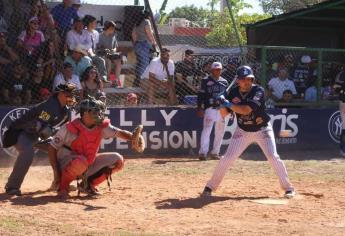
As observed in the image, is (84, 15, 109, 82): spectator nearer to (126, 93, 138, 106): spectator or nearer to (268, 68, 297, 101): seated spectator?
(126, 93, 138, 106): spectator

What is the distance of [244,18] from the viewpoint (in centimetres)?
3700

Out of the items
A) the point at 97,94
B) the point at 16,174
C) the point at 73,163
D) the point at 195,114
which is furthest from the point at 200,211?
the point at 195,114

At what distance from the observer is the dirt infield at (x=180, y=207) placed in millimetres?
6805

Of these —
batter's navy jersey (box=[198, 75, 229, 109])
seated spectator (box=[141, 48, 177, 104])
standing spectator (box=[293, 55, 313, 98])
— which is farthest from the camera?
standing spectator (box=[293, 55, 313, 98])

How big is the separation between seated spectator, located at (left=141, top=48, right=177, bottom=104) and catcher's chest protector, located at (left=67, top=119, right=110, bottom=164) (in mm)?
5420

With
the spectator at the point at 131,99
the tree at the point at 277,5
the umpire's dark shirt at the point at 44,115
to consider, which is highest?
the tree at the point at 277,5

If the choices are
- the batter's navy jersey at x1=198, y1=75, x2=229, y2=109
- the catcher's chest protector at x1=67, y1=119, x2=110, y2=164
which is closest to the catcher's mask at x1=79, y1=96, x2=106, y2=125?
the catcher's chest protector at x1=67, y1=119, x2=110, y2=164

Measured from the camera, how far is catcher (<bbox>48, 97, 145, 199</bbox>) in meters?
8.33

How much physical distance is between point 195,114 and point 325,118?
3.35m

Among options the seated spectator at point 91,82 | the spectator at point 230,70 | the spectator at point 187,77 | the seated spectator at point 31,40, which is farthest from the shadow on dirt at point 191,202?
the spectator at point 230,70

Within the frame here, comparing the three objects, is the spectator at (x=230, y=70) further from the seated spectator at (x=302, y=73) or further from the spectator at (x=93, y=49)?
the spectator at (x=93, y=49)

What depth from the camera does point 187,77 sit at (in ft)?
48.3

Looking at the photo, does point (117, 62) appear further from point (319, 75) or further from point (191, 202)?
point (191, 202)

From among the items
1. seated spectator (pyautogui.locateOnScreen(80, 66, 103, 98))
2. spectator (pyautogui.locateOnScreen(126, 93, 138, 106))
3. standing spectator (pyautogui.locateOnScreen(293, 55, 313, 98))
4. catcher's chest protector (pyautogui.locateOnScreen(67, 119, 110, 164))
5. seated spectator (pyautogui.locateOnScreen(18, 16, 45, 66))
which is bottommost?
catcher's chest protector (pyautogui.locateOnScreen(67, 119, 110, 164))
